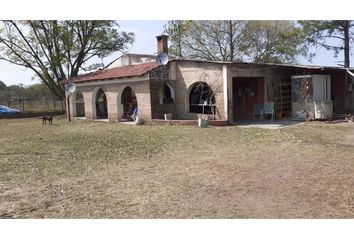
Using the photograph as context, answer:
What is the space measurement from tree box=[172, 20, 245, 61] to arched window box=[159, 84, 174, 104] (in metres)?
17.3

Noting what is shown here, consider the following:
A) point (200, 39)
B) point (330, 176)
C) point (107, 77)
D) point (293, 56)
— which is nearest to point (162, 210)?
point (330, 176)

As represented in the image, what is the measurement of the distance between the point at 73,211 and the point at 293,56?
31.4 m

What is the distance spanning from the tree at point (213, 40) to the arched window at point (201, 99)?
57.6 feet

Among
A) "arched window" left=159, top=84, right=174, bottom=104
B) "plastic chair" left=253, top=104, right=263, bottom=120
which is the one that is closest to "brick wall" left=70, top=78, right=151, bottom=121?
"arched window" left=159, top=84, right=174, bottom=104

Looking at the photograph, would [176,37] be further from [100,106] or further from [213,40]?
[100,106]

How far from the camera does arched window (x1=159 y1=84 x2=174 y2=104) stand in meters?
18.0

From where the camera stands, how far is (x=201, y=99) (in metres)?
17.5

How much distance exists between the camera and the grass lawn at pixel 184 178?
15.5 feet

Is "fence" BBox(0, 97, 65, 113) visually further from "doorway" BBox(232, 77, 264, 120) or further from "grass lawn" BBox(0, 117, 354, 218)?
"grass lawn" BBox(0, 117, 354, 218)

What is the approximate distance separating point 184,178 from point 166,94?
12.6m

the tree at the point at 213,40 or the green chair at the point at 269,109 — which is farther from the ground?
the tree at the point at 213,40

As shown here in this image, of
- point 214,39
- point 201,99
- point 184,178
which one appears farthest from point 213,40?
point 184,178

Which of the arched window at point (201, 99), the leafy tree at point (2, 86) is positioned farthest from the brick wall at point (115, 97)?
the leafy tree at point (2, 86)

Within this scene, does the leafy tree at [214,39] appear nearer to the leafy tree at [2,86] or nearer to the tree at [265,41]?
the tree at [265,41]
